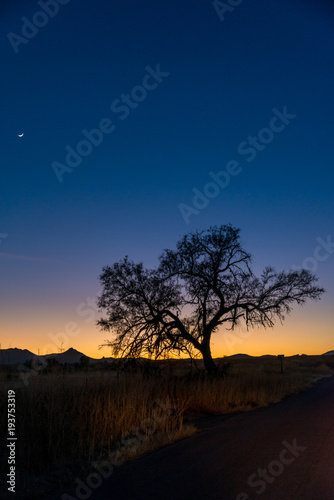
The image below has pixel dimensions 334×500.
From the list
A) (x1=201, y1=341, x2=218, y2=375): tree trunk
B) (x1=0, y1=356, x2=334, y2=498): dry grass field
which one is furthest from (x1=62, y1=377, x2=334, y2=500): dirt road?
(x1=201, y1=341, x2=218, y2=375): tree trunk

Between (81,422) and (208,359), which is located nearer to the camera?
(81,422)

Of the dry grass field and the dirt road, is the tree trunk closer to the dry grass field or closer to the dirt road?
the dry grass field

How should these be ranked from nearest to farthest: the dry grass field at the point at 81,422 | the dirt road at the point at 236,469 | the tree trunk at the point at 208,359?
the dirt road at the point at 236,469 → the dry grass field at the point at 81,422 → the tree trunk at the point at 208,359

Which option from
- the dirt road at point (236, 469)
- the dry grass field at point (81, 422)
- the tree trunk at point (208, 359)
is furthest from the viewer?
the tree trunk at point (208, 359)

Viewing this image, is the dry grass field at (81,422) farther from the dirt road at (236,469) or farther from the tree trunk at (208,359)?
the tree trunk at (208,359)

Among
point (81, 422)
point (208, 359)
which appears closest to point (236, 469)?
point (81, 422)

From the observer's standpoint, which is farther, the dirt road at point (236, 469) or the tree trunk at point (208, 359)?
the tree trunk at point (208, 359)

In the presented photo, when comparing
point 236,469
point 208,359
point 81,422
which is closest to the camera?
point 236,469

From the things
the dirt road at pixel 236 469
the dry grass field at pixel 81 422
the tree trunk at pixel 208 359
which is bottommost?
the dirt road at pixel 236 469

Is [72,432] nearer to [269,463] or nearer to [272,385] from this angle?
[269,463]

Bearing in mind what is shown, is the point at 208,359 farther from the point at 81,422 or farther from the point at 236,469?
the point at 236,469

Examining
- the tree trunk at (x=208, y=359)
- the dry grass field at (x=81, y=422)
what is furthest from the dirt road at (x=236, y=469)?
the tree trunk at (x=208, y=359)

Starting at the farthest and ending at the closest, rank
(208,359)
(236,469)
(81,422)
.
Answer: (208,359) < (81,422) < (236,469)

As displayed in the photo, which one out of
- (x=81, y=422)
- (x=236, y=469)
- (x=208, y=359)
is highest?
(x=208, y=359)
